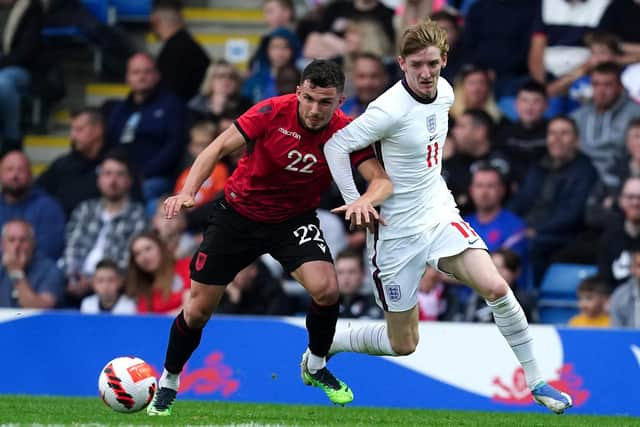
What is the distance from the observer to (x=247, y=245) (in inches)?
352

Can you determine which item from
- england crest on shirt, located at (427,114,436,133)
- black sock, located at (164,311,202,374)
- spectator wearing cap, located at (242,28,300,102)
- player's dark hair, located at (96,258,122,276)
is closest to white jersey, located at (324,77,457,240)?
england crest on shirt, located at (427,114,436,133)

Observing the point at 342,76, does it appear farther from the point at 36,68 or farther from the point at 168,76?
the point at 36,68

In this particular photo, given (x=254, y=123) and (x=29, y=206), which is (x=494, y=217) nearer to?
(x=254, y=123)

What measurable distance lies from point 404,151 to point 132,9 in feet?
31.6

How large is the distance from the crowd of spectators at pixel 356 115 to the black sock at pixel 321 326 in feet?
10.5

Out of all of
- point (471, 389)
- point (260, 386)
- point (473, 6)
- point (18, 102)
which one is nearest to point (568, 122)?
point (473, 6)

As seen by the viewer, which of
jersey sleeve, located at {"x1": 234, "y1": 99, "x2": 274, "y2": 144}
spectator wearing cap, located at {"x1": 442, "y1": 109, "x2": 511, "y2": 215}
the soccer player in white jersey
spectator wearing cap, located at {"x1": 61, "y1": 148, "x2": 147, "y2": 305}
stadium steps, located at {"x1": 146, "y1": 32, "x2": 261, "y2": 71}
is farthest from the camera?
stadium steps, located at {"x1": 146, "y1": 32, "x2": 261, "y2": 71}

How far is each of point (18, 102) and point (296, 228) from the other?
8.02 m

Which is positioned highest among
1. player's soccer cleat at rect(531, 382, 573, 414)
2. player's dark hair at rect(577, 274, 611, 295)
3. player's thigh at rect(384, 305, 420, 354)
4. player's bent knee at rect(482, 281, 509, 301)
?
player's bent knee at rect(482, 281, 509, 301)

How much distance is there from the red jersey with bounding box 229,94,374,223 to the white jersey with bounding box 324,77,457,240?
0.47ft

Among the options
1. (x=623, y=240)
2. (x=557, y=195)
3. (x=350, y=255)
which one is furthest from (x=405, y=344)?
(x=557, y=195)

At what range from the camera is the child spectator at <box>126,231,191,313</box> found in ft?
41.8

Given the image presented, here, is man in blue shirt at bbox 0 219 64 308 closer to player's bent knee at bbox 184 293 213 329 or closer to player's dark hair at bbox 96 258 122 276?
player's dark hair at bbox 96 258 122 276

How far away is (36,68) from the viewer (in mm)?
16453
